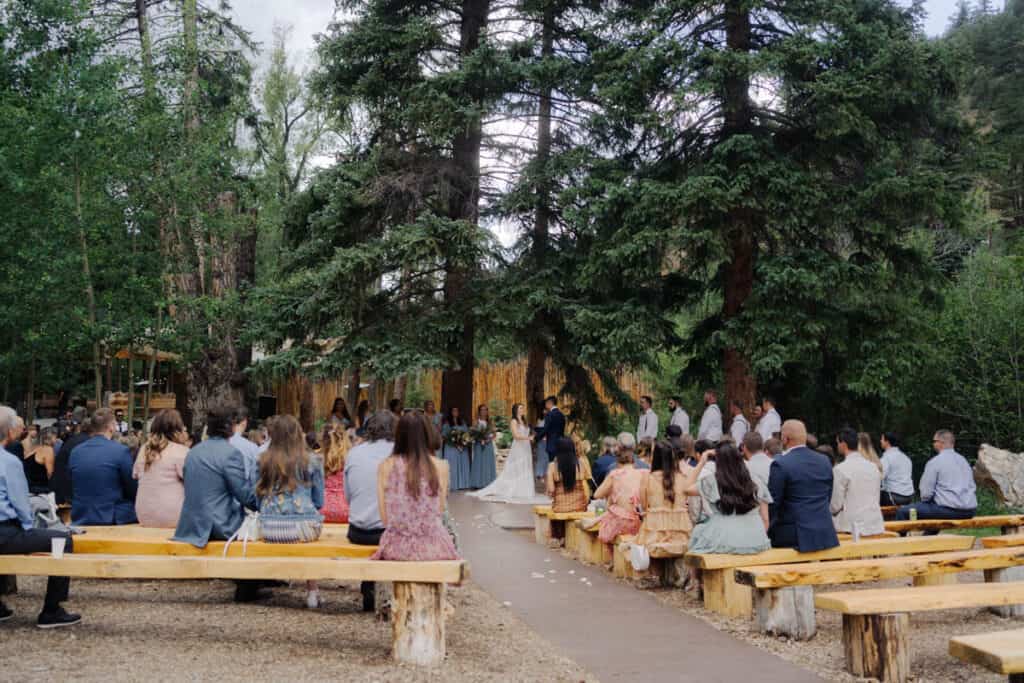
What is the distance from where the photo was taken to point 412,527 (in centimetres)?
644

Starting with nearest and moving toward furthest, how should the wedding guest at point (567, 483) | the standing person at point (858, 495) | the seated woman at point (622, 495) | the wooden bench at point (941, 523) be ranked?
the standing person at point (858, 495) → the seated woman at point (622, 495) → the wooden bench at point (941, 523) → the wedding guest at point (567, 483)

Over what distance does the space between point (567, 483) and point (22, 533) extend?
22.0ft

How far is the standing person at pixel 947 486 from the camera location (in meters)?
10.6

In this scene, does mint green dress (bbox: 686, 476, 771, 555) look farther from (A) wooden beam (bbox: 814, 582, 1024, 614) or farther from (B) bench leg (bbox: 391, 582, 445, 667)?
(B) bench leg (bbox: 391, 582, 445, 667)

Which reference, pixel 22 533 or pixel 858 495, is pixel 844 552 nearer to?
pixel 858 495

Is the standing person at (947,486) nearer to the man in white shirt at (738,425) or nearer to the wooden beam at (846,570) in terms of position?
the wooden beam at (846,570)

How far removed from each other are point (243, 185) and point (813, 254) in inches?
444

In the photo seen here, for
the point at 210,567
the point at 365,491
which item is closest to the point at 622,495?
the point at 365,491

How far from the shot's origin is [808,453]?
8.04m

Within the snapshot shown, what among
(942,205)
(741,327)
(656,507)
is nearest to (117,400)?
(741,327)

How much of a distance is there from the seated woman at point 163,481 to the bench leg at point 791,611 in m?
5.01

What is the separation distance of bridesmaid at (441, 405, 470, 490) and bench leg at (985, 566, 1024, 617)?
1209 centimetres

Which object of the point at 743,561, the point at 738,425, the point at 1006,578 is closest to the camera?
the point at 743,561

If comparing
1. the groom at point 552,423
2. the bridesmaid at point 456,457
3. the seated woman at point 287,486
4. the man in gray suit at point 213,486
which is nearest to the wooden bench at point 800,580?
the seated woman at point 287,486
